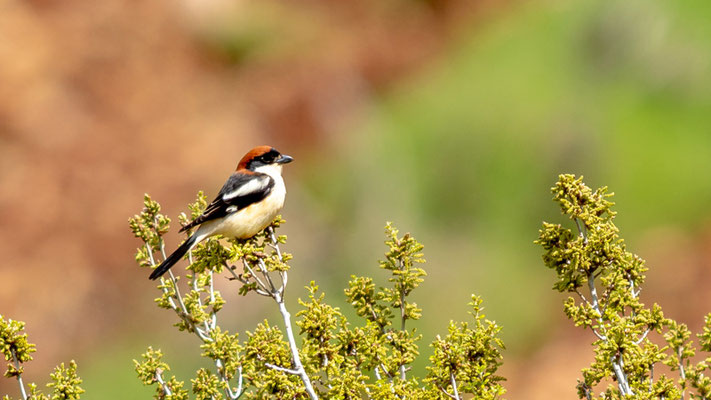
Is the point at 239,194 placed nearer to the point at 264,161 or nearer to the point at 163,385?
the point at 264,161

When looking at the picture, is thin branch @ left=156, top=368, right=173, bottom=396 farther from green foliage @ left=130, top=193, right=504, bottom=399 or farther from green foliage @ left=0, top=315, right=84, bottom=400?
green foliage @ left=0, top=315, right=84, bottom=400

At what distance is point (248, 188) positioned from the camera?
6797 millimetres

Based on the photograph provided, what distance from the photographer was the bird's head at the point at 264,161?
24.0 feet

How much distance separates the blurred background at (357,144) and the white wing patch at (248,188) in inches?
285

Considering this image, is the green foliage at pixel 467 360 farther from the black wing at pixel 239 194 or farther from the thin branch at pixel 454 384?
the black wing at pixel 239 194

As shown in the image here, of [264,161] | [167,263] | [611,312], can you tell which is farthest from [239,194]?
[611,312]

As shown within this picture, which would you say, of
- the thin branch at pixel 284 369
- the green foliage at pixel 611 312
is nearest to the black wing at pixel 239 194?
the thin branch at pixel 284 369

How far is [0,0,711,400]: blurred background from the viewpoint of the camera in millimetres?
16250

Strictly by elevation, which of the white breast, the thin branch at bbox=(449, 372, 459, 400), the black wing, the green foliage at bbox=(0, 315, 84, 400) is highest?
the black wing

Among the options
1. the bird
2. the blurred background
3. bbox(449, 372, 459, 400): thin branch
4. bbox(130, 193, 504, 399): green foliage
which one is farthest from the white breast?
the blurred background

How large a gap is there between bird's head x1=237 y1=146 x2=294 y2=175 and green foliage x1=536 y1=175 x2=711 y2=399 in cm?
318

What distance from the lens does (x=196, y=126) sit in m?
23.3

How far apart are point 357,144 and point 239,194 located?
13998 millimetres

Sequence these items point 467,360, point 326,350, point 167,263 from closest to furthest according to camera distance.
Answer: point 326,350 → point 467,360 → point 167,263
